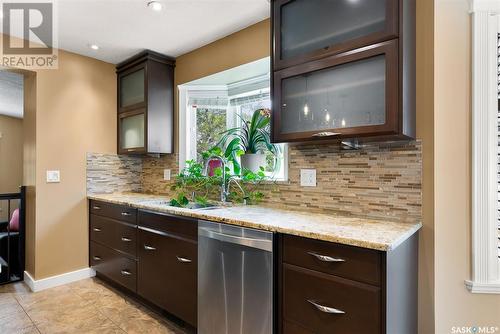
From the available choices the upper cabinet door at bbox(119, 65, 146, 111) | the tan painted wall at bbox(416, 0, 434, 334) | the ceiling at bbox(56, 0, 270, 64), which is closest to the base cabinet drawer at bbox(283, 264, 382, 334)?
the tan painted wall at bbox(416, 0, 434, 334)

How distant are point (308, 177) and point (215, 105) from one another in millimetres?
1450

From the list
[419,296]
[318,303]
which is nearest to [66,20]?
[318,303]

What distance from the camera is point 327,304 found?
129 centimetres

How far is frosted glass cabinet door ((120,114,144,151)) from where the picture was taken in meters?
3.09

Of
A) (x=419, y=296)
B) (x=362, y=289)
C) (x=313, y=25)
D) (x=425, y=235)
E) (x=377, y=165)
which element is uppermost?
(x=313, y=25)

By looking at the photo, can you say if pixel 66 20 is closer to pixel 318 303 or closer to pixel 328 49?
pixel 328 49

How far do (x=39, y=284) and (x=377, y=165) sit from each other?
3.17 metres

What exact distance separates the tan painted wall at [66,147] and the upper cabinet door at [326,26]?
232cm

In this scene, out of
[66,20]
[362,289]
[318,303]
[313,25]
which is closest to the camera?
[362,289]

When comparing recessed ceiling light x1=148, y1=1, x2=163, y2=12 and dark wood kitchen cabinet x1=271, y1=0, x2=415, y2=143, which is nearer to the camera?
dark wood kitchen cabinet x1=271, y1=0, x2=415, y2=143

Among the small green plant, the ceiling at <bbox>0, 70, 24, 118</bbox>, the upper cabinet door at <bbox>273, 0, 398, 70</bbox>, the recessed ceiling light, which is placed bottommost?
the small green plant

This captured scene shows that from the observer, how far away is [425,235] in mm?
1547

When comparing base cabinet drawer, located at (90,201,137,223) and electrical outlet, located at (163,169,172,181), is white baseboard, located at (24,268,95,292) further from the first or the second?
electrical outlet, located at (163,169,172,181)

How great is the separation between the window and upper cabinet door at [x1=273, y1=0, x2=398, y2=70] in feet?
2.51
